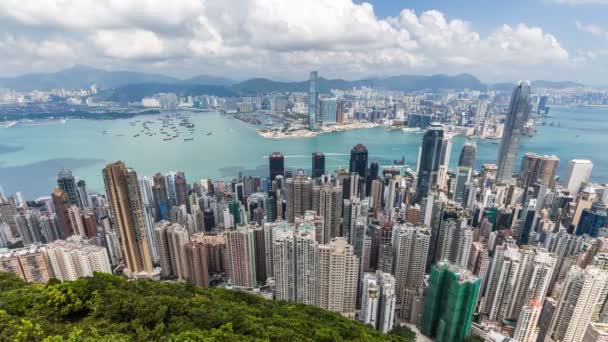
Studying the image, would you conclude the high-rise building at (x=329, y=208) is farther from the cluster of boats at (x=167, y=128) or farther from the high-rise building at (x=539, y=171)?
the cluster of boats at (x=167, y=128)

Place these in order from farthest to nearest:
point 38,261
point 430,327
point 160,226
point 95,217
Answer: point 95,217 → point 160,226 → point 38,261 → point 430,327

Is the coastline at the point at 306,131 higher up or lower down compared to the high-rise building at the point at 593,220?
higher up

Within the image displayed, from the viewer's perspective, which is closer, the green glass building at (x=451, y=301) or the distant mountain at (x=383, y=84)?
the green glass building at (x=451, y=301)

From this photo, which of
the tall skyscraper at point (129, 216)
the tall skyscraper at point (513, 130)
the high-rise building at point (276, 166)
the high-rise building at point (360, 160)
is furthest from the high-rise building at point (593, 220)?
the tall skyscraper at point (129, 216)

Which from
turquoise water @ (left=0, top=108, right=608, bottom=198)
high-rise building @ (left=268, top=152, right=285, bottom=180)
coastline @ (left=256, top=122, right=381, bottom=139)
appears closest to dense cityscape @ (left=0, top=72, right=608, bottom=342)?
high-rise building @ (left=268, top=152, right=285, bottom=180)

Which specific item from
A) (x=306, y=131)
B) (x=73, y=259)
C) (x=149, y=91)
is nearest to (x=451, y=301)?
(x=73, y=259)

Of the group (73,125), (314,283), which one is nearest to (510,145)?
(314,283)

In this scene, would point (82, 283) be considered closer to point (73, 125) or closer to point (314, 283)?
point (314, 283)

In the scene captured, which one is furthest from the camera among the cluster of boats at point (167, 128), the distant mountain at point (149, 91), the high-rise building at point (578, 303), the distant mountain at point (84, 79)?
the distant mountain at point (149, 91)
